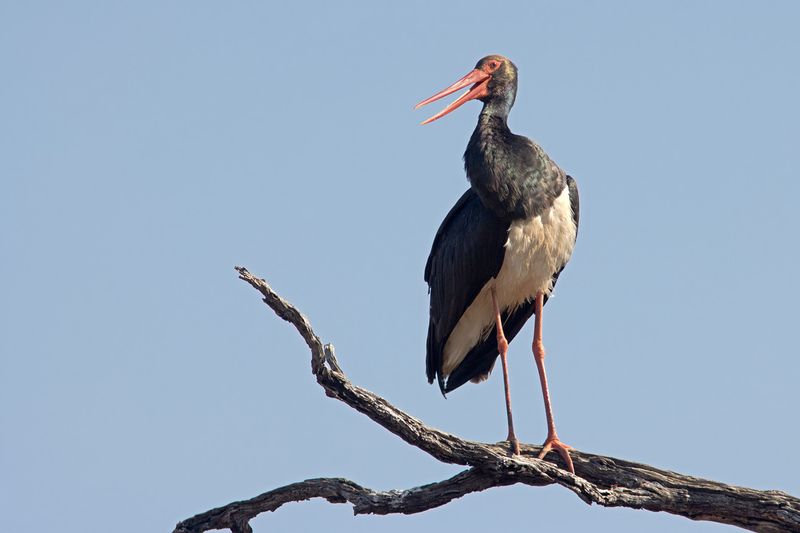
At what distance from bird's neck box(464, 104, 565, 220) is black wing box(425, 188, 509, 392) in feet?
0.46

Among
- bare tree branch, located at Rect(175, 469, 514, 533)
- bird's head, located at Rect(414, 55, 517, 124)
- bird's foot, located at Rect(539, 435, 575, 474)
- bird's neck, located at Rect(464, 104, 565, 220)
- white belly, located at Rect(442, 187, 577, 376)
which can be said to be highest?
bird's head, located at Rect(414, 55, 517, 124)

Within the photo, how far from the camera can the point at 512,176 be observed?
8961 millimetres

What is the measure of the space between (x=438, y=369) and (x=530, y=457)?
1.76m

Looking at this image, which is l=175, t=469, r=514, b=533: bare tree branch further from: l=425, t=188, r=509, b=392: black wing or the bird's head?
the bird's head

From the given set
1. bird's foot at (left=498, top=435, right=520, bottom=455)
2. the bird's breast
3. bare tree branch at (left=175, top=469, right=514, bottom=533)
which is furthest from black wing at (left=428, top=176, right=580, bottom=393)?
bare tree branch at (left=175, top=469, right=514, bottom=533)

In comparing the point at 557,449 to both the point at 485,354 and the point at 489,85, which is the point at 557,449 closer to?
the point at 485,354

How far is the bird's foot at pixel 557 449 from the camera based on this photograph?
→ 7.96 metres

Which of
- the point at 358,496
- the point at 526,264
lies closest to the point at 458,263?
the point at 526,264

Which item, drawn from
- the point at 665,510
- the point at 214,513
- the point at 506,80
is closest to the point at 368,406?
the point at 214,513

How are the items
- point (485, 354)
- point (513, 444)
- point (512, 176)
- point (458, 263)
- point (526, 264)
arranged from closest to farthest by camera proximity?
point (513, 444) → point (512, 176) → point (526, 264) → point (458, 263) → point (485, 354)

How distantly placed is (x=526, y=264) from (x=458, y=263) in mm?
506

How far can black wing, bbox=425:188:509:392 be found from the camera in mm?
9055

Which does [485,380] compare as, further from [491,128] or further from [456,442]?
[456,442]

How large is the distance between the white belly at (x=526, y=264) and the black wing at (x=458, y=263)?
0.09m
